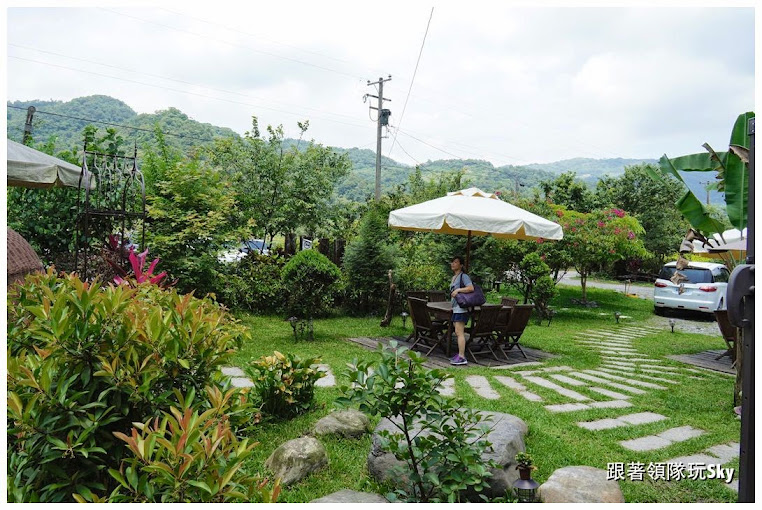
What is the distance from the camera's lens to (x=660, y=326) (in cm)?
1318

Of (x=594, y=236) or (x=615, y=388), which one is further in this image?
(x=594, y=236)

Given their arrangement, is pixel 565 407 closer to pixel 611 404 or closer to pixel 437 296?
pixel 611 404

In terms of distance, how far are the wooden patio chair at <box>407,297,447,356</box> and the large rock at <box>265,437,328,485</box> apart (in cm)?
438

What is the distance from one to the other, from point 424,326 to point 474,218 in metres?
1.83

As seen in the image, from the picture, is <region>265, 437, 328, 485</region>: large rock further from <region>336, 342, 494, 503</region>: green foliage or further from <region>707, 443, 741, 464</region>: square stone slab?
<region>707, 443, 741, 464</region>: square stone slab

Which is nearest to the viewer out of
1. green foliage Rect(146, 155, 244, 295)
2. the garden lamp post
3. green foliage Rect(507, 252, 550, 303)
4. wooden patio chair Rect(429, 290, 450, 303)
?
the garden lamp post

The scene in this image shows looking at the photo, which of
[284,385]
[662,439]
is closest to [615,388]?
[662,439]

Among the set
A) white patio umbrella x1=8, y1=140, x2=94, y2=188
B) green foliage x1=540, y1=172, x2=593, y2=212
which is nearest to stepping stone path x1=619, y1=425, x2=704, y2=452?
white patio umbrella x1=8, y1=140, x2=94, y2=188

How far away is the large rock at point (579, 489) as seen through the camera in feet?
9.99

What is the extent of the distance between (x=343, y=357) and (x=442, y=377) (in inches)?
188

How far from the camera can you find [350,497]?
3.07 m

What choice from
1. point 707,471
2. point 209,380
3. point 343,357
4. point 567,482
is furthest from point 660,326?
point 209,380

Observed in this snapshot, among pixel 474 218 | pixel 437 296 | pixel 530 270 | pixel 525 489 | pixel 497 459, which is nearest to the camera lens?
pixel 525 489

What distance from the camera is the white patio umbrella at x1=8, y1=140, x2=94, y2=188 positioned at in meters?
5.79
